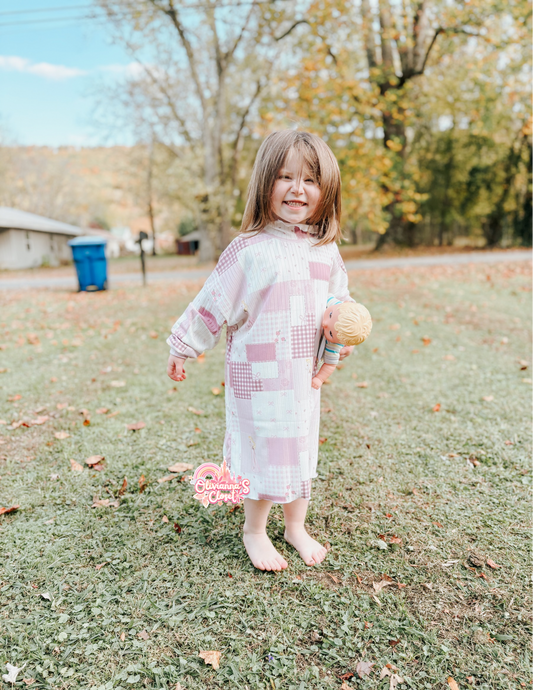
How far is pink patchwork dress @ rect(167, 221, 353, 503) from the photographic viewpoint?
178 cm

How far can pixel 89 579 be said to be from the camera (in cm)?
194

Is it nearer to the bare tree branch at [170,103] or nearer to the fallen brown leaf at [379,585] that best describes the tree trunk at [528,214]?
the bare tree branch at [170,103]

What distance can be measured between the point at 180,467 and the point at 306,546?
3.34 ft

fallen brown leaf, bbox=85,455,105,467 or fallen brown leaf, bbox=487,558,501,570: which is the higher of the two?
fallen brown leaf, bbox=85,455,105,467

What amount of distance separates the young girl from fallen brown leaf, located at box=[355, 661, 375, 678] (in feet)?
1.88

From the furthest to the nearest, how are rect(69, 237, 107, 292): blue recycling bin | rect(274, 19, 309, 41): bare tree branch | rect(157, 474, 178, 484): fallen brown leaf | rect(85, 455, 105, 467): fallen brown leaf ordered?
rect(274, 19, 309, 41): bare tree branch → rect(69, 237, 107, 292): blue recycling bin → rect(85, 455, 105, 467): fallen brown leaf → rect(157, 474, 178, 484): fallen brown leaf

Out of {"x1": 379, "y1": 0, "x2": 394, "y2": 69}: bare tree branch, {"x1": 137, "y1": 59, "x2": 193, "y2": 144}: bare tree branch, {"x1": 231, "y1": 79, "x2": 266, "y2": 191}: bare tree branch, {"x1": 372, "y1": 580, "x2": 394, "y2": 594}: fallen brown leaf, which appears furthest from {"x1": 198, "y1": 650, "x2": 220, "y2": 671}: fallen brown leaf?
{"x1": 137, "y1": 59, "x2": 193, "y2": 144}: bare tree branch

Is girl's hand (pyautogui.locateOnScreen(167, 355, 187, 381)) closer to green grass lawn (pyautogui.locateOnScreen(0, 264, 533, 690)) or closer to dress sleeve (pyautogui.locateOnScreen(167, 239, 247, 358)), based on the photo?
dress sleeve (pyautogui.locateOnScreen(167, 239, 247, 358))

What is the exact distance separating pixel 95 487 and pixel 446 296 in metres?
7.10

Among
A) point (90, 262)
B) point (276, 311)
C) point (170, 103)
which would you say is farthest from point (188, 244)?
point (276, 311)

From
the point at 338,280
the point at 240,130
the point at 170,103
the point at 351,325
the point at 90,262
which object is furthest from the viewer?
the point at 170,103

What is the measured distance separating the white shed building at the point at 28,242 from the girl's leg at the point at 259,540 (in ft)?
84.7

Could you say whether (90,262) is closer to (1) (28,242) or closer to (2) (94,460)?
(2) (94,460)

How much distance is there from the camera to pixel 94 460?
9.48 feet
